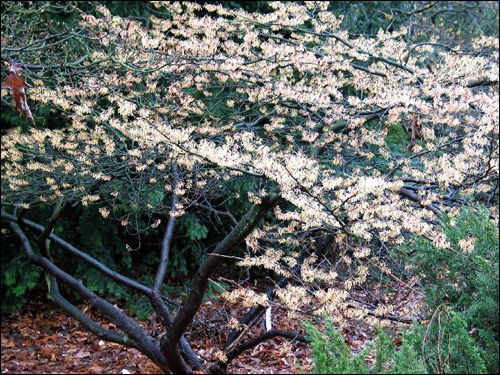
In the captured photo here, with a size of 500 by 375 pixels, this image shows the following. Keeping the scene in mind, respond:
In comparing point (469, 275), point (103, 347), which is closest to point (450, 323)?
point (469, 275)

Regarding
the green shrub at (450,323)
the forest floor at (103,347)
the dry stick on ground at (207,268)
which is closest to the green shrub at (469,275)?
the green shrub at (450,323)

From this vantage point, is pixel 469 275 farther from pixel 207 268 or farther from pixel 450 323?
pixel 207 268

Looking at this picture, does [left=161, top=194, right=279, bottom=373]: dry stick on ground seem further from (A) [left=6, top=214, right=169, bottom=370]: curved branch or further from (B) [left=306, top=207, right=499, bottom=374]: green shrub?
(B) [left=306, top=207, right=499, bottom=374]: green shrub

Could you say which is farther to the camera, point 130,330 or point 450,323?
point 130,330

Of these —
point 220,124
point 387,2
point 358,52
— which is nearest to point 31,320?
point 220,124

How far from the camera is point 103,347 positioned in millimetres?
6027

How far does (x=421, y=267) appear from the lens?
283 centimetres

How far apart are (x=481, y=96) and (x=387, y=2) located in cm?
467

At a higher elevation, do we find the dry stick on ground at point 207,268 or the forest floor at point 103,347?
the dry stick on ground at point 207,268

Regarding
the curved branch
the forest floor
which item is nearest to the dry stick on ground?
the curved branch

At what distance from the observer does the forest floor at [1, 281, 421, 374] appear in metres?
5.36

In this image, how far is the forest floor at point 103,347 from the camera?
536 cm

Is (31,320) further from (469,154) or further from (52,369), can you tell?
(469,154)

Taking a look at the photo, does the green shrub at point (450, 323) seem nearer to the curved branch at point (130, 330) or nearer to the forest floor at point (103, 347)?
the forest floor at point (103, 347)
